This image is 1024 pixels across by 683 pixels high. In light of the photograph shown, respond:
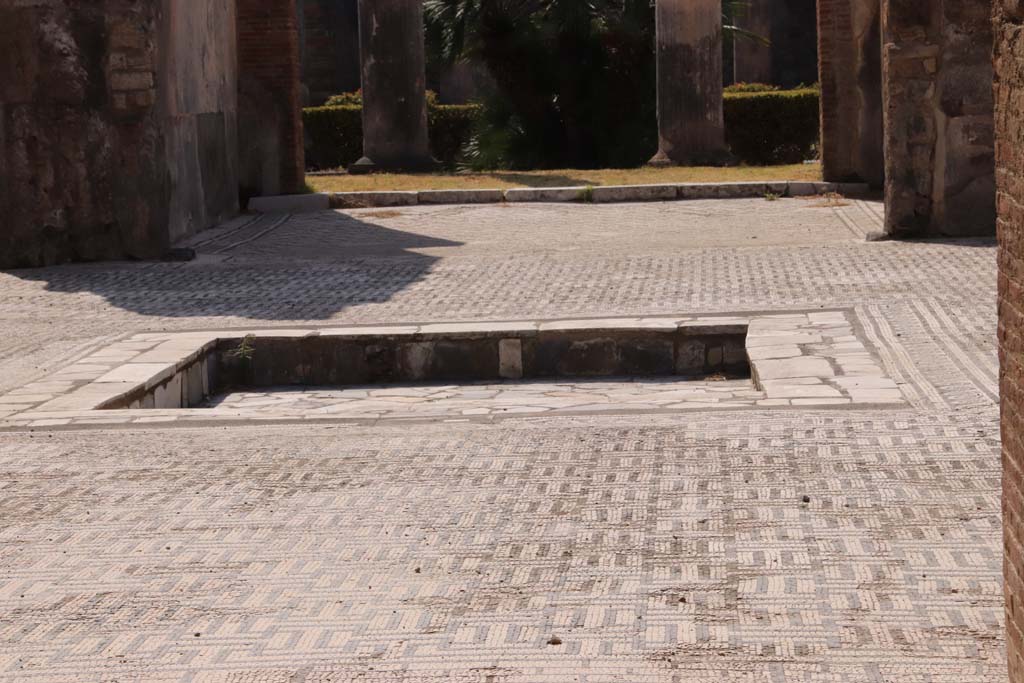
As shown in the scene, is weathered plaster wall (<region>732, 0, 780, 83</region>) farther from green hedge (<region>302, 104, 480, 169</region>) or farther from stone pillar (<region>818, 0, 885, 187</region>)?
stone pillar (<region>818, 0, 885, 187</region>)

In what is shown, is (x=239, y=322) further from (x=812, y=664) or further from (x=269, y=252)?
(x=812, y=664)

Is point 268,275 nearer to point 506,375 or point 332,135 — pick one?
point 506,375

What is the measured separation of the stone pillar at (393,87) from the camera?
1839 centimetres

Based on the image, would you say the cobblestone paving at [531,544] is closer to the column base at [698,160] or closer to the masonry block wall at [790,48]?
the column base at [698,160]

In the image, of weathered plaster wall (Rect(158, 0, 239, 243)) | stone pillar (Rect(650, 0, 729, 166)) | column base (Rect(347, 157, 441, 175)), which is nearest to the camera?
weathered plaster wall (Rect(158, 0, 239, 243))

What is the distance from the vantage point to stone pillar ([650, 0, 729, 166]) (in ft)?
58.4

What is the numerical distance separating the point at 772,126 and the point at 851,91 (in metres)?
6.73

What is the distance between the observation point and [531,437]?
17.5 feet

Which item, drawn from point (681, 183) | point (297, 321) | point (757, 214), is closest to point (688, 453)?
point (297, 321)

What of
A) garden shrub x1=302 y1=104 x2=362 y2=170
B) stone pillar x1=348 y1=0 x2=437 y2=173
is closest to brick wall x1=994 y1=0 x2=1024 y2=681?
stone pillar x1=348 y1=0 x2=437 y2=173

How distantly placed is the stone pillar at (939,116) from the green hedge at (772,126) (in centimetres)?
977

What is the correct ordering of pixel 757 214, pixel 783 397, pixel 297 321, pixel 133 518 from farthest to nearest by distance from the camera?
pixel 757 214 < pixel 297 321 < pixel 783 397 < pixel 133 518

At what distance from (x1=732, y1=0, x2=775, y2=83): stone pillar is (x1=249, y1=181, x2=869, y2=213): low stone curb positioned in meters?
13.0

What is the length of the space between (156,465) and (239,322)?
3106 millimetres
